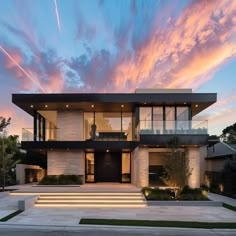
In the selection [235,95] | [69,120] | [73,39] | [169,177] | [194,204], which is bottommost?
[194,204]

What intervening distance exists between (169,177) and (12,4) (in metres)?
13.6

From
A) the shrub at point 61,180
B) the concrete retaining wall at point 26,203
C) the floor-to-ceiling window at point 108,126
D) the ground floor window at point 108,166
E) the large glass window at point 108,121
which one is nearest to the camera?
the concrete retaining wall at point 26,203

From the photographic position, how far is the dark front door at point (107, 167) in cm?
3019

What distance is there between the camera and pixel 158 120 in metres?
25.5

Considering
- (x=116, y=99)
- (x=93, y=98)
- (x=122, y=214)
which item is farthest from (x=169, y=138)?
(x=122, y=214)

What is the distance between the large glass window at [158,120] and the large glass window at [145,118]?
0.33 m

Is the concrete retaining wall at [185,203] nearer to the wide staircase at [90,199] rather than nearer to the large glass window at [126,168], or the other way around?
the wide staircase at [90,199]

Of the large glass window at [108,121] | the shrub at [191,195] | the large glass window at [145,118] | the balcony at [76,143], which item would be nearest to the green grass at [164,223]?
the shrub at [191,195]

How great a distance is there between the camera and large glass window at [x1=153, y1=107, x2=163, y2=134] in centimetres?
2456

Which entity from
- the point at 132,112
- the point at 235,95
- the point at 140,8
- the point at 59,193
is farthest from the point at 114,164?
the point at 140,8

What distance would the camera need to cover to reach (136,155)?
84.5 feet

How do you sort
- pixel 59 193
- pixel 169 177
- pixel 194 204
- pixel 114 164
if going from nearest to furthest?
1. pixel 194 204
2. pixel 169 177
3. pixel 59 193
4. pixel 114 164

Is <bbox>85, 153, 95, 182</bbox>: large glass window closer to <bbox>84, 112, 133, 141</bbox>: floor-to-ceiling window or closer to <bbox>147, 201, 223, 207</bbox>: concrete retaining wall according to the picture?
<bbox>84, 112, 133, 141</bbox>: floor-to-ceiling window

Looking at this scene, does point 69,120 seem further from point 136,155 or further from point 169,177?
point 169,177
